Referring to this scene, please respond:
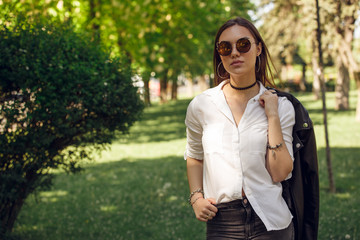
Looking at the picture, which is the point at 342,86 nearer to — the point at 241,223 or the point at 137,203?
the point at 137,203

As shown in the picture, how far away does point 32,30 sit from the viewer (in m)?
4.75

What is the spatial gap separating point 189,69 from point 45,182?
2127cm

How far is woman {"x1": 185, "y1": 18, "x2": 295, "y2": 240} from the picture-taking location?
7.30 ft

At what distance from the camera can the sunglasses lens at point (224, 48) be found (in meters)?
2.42

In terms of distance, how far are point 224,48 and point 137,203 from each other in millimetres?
5408

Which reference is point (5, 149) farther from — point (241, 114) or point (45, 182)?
point (241, 114)

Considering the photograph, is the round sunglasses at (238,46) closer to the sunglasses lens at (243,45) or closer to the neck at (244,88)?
the sunglasses lens at (243,45)

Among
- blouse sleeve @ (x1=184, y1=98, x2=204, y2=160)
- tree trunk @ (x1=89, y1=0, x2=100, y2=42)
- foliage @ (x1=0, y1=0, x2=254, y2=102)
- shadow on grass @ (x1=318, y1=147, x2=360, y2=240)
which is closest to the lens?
blouse sleeve @ (x1=184, y1=98, x2=204, y2=160)

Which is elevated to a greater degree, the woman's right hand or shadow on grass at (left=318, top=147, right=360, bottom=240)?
the woman's right hand

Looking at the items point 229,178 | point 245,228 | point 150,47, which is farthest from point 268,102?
point 150,47

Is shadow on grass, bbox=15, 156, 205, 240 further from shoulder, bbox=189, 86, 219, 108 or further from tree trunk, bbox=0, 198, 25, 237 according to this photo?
shoulder, bbox=189, 86, 219, 108

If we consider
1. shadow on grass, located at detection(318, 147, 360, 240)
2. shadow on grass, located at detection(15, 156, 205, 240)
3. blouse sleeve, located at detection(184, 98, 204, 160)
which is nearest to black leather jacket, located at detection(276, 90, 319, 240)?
blouse sleeve, located at detection(184, 98, 204, 160)

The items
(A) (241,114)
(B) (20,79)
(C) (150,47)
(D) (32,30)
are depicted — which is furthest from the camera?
(C) (150,47)

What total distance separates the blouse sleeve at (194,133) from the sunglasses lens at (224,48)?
0.33m
